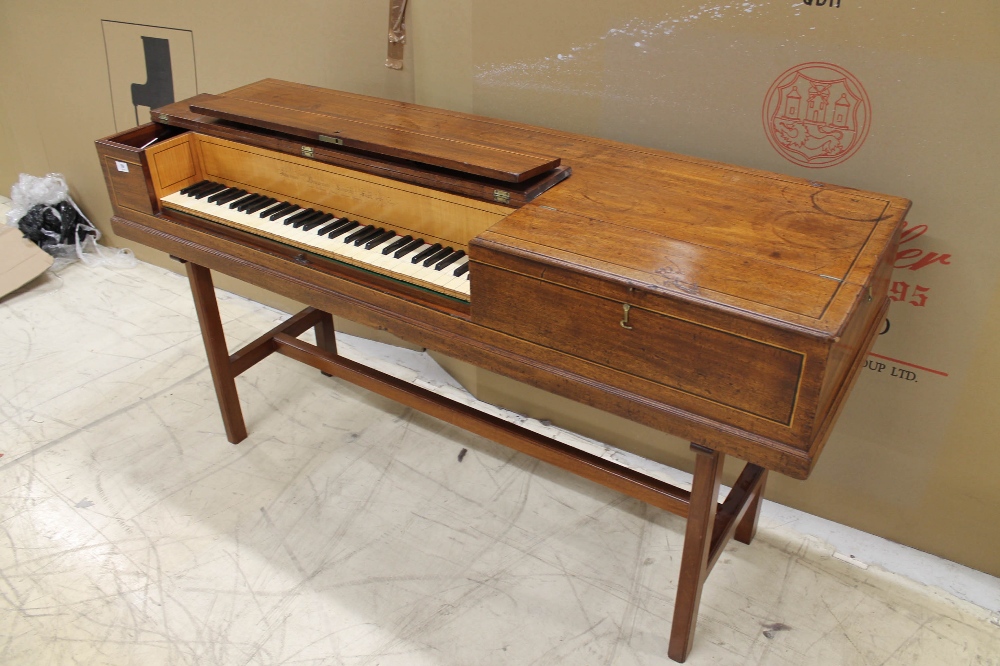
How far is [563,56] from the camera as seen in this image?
2.50 metres

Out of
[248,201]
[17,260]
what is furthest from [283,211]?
[17,260]

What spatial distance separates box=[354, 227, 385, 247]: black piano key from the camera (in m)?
2.19

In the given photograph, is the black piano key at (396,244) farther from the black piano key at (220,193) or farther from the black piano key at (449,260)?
the black piano key at (220,193)

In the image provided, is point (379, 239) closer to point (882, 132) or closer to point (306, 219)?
point (306, 219)

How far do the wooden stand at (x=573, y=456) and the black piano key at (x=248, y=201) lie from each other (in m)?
0.34

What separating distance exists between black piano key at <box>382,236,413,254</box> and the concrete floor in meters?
0.96

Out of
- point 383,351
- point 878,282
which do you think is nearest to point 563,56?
point 878,282

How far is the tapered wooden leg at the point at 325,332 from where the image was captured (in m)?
3.10

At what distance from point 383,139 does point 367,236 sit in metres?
0.26

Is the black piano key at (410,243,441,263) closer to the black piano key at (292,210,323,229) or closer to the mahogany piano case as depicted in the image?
the mahogany piano case

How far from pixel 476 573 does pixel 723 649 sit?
725mm

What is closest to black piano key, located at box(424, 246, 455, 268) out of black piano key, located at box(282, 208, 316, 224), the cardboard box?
black piano key, located at box(282, 208, 316, 224)

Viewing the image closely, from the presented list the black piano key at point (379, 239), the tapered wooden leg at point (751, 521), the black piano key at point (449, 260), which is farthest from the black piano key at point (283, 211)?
the tapered wooden leg at point (751, 521)

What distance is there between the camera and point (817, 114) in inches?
85.3
